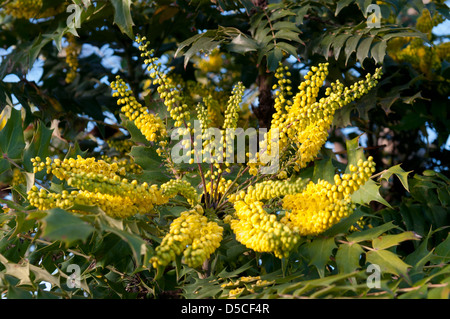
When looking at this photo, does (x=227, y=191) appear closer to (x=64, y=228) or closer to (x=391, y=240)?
(x=391, y=240)

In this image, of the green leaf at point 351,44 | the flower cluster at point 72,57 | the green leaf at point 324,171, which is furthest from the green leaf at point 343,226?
the flower cluster at point 72,57

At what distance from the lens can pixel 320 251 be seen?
1.21 metres

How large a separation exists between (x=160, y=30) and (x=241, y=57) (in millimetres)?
435

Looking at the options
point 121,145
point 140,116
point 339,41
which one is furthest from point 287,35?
point 121,145

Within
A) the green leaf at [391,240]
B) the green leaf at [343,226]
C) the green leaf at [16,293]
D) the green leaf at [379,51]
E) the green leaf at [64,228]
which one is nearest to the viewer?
the green leaf at [64,228]

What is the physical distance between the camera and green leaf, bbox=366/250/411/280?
112cm

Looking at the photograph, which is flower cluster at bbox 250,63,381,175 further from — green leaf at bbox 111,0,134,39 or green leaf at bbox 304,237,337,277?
green leaf at bbox 111,0,134,39

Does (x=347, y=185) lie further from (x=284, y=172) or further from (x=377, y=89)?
(x=377, y=89)

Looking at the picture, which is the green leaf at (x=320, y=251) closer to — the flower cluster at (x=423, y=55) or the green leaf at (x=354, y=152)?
the green leaf at (x=354, y=152)

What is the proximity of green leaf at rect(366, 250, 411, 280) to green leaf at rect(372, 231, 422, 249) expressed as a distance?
Result: 0.02 m

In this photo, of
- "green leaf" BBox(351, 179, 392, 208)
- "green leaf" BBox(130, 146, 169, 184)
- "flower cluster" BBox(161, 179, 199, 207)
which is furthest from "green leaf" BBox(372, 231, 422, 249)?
"green leaf" BBox(130, 146, 169, 184)

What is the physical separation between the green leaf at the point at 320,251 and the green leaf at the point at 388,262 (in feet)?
0.30

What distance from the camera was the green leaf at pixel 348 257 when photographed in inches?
46.7

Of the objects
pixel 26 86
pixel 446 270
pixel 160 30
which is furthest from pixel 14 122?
pixel 446 270
